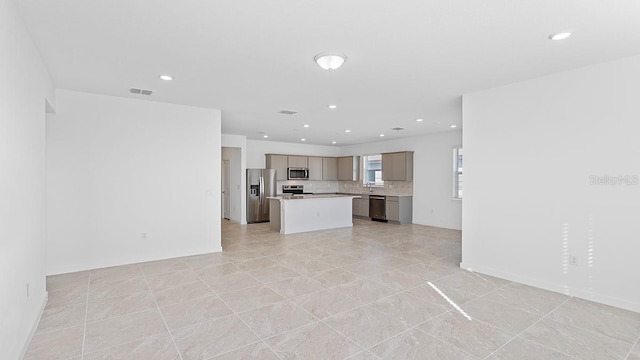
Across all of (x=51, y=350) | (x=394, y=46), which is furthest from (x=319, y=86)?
(x=51, y=350)

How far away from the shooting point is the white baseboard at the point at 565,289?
10.4 feet

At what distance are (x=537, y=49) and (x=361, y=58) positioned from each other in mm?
1634

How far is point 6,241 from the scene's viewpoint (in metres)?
2.03

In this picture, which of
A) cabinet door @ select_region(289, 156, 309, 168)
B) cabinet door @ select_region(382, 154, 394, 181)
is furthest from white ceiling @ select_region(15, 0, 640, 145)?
cabinet door @ select_region(289, 156, 309, 168)

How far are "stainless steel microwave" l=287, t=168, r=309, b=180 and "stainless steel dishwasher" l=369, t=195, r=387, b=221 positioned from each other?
87.0 inches

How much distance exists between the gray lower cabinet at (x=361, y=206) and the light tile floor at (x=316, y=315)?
495cm

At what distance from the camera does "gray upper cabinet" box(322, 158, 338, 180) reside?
10727 mm

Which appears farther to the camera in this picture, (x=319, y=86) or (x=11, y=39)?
(x=319, y=86)

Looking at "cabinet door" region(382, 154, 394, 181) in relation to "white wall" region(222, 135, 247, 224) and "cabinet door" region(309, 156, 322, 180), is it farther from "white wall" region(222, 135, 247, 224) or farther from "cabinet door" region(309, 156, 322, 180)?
"white wall" region(222, 135, 247, 224)

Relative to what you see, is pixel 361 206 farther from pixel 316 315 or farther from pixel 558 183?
pixel 316 315

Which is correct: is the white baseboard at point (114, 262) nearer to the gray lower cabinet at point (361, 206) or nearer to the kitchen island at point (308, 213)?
the kitchen island at point (308, 213)

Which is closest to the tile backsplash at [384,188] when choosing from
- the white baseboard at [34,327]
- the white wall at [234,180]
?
the white wall at [234,180]

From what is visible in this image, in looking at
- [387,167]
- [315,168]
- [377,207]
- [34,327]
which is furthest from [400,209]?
[34,327]

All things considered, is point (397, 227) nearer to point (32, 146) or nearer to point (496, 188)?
point (496, 188)
